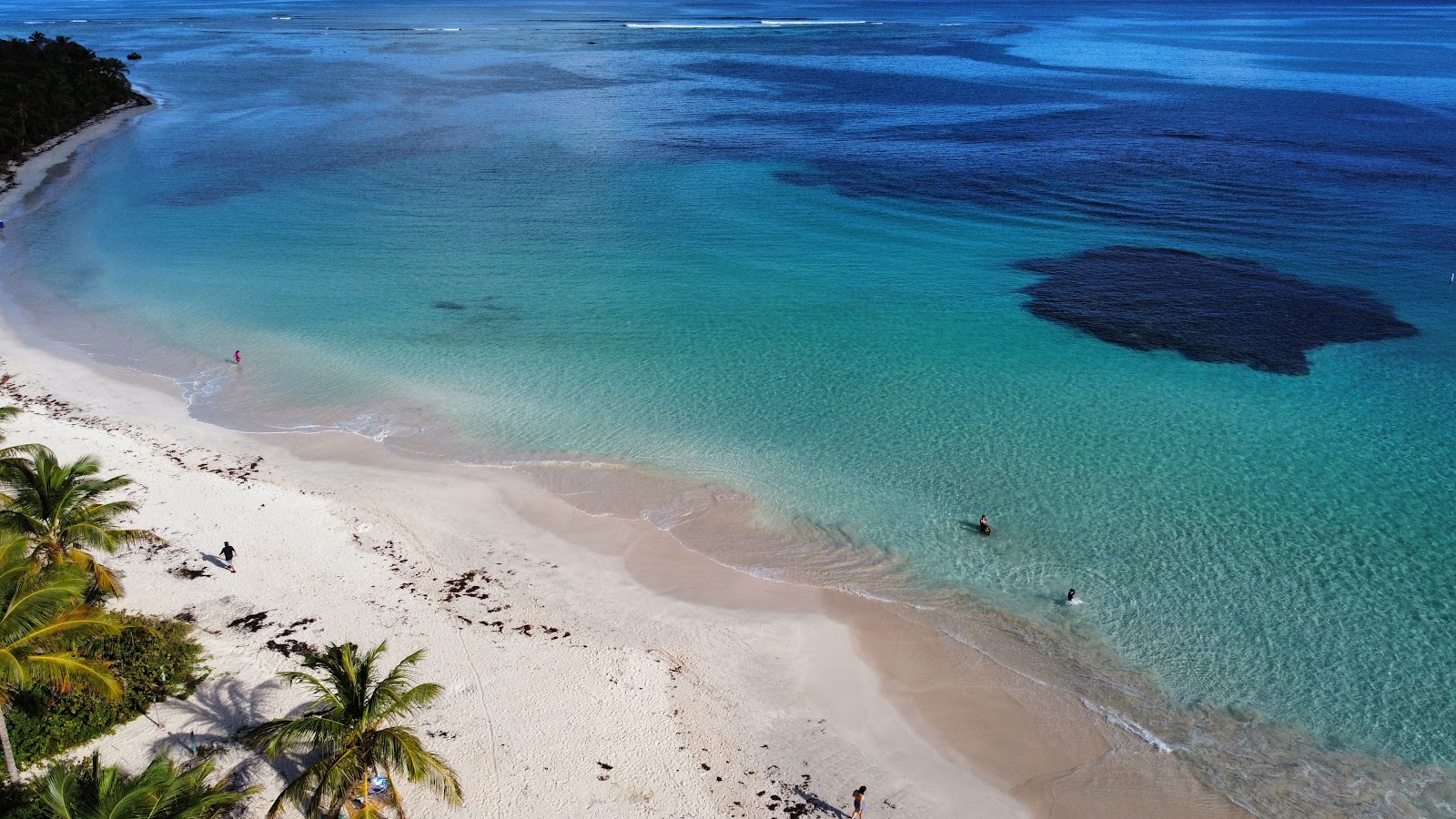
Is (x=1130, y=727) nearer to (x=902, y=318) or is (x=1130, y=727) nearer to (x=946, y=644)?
(x=946, y=644)

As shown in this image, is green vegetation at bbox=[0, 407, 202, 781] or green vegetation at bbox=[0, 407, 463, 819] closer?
green vegetation at bbox=[0, 407, 463, 819]

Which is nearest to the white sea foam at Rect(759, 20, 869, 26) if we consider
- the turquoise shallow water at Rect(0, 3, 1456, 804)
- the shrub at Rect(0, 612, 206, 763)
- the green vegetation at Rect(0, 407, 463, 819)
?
the turquoise shallow water at Rect(0, 3, 1456, 804)

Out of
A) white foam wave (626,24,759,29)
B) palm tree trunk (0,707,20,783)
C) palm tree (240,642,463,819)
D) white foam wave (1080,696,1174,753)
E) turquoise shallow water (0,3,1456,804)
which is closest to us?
palm tree trunk (0,707,20,783)

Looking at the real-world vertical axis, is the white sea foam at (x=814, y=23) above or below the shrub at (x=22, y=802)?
above

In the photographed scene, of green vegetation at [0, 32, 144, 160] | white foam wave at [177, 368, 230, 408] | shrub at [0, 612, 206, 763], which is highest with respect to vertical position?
green vegetation at [0, 32, 144, 160]

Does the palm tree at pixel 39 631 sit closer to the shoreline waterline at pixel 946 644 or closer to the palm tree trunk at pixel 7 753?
the palm tree trunk at pixel 7 753

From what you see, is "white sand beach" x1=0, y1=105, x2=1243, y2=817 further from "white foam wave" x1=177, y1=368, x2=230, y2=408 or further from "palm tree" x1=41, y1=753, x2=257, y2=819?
"white foam wave" x1=177, y1=368, x2=230, y2=408

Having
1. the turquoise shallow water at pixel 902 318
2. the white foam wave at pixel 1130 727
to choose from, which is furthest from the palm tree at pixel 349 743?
the turquoise shallow water at pixel 902 318

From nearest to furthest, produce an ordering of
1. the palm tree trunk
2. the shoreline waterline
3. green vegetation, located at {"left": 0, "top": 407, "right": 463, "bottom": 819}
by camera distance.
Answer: green vegetation, located at {"left": 0, "top": 407, "right": 463, "bottom": 819} → the palm tree trunk → the shoreline waterline
